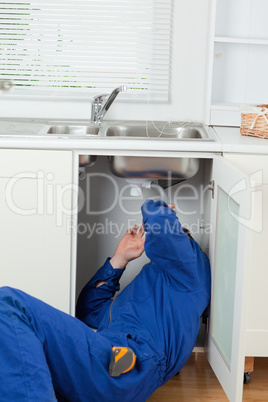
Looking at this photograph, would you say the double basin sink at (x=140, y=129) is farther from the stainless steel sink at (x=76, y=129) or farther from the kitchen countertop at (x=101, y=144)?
the kitchen countertop at (x=101, y=144)

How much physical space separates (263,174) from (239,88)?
0.67 m

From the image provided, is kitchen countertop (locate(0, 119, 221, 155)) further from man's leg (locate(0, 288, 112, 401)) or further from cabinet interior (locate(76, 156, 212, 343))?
man's leg (locate(0, 288, 112, 401))

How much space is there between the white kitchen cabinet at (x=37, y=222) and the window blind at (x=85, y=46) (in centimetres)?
61

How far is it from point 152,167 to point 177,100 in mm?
515

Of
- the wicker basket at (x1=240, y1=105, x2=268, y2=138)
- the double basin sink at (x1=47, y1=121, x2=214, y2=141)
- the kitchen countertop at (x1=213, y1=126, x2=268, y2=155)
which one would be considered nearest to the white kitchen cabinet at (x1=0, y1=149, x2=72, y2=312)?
the double basin sink at (x1=47, y1=121, x2=214, y2=141)

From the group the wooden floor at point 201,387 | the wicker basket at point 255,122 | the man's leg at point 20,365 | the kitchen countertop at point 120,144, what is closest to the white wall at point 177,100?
the wicker basket at point 255,122

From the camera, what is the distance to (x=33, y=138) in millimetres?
1934

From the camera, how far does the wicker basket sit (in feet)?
6.77

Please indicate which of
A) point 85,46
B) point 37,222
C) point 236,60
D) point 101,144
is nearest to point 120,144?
point 101,144

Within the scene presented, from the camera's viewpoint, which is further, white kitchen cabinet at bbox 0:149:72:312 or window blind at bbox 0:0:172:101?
window blind at bbox 0:0:172:101

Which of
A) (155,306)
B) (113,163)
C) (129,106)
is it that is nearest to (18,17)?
(129,106)

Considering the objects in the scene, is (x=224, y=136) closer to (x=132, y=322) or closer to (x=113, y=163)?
(x=113, y=163)

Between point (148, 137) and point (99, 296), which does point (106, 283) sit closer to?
point (99, 296)

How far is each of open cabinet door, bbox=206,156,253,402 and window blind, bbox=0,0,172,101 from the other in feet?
2.34
